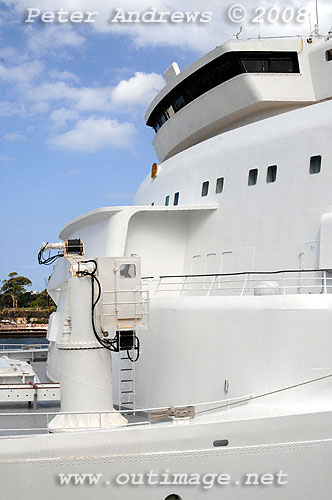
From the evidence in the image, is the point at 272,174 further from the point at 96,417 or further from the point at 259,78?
the point at 96,417

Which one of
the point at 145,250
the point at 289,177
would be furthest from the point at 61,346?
the point at 289,177

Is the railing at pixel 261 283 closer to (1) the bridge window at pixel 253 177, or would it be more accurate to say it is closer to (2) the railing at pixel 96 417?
(2) the railing at pixel 96 417

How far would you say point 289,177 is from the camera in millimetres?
12789

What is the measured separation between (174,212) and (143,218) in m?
0.96

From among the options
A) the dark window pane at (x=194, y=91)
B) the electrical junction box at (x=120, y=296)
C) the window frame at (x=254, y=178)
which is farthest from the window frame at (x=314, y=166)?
the dark window pane at (x=194, y=91)

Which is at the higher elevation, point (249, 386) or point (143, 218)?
point (143, 218)

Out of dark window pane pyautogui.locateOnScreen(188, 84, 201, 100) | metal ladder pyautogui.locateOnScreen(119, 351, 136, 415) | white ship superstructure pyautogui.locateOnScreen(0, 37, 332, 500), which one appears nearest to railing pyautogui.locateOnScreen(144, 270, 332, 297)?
white ship superstructure pyautogui.locateOnScreen(0, 37, 332, 500)

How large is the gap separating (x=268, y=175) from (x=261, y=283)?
3507mm

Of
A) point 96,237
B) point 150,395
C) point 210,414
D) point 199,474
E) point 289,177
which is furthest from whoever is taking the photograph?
point 96,237

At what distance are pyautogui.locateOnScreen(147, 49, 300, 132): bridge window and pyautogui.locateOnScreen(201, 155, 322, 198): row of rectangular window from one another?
12.4 ft

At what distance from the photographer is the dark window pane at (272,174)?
1316cm

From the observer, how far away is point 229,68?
16609 millimetres

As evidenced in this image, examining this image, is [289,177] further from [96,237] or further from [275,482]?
[275,482]

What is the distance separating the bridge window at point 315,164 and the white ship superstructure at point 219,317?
3 cm
